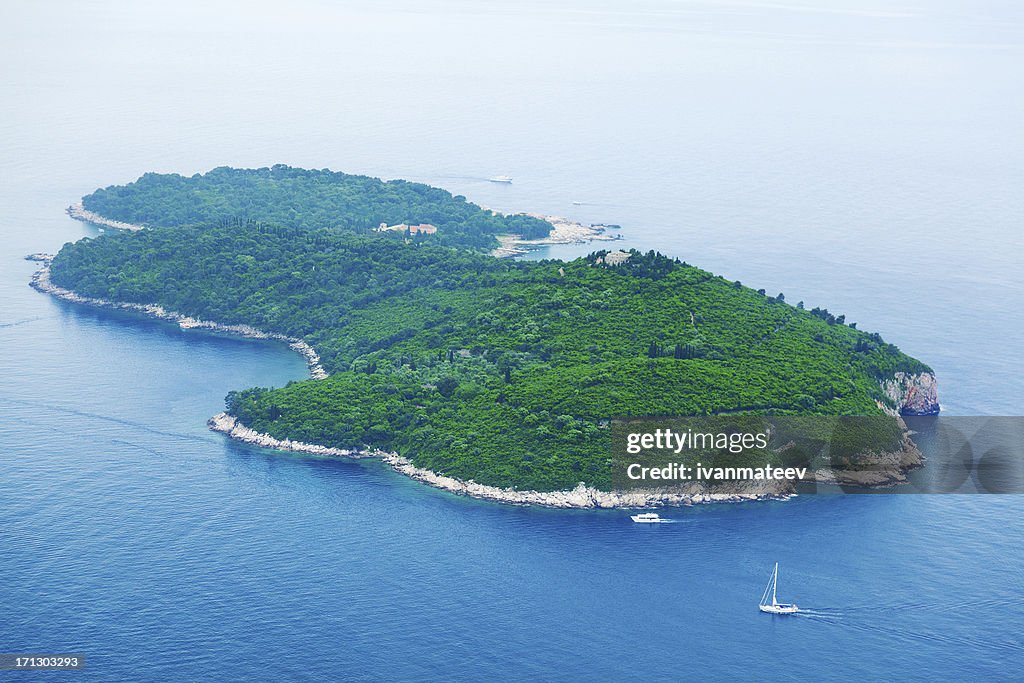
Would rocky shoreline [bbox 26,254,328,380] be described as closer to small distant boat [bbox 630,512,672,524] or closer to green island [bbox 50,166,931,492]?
green island [bbox 50,166,931,492]

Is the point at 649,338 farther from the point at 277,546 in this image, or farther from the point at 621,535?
the point at 277,546

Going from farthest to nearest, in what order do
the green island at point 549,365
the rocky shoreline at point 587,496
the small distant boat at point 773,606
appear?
the green island at point 549,365 → the rocky shoreline at point 587,496 → the small distant boat at point 773,606

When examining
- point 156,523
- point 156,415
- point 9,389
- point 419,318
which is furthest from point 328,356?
point 156,523

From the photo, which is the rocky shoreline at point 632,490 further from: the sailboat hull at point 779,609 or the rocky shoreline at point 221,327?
the sailboat hull at point 779,609

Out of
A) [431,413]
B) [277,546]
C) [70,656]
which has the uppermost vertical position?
[431,413]

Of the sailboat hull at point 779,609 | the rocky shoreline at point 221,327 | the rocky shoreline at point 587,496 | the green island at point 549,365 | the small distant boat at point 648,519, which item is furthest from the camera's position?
the rocky shoreline at point 221,327

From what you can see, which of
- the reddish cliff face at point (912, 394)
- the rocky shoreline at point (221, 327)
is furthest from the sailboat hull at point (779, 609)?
the rocky shoreline at point (221, 327)

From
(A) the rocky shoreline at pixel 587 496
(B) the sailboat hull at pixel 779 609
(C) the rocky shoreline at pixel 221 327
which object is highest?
(C) the rocky shoreline at pixel 221 327

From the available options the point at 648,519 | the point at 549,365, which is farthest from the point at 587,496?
the point at 549,365
